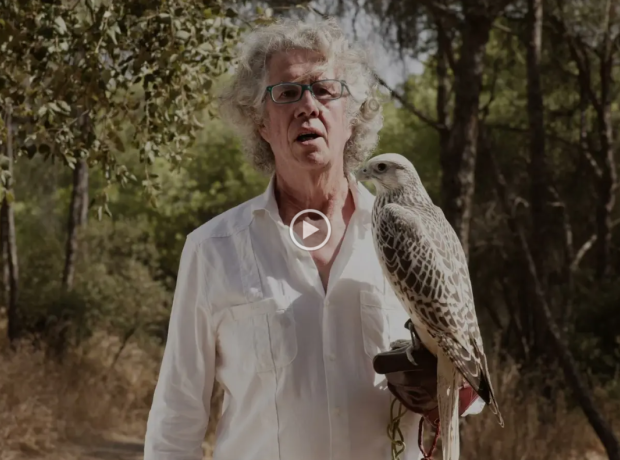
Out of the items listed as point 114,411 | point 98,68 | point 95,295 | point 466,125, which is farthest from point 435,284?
point 95,295

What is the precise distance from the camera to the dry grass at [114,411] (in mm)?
6680

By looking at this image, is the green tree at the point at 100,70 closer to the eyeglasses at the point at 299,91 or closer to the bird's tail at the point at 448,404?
the eyeglasses at the point at 299,91

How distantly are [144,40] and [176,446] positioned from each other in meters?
2.26

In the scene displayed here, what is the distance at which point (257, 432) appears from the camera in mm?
1993

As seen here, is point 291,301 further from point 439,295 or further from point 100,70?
point 100,70

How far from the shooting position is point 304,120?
198cm

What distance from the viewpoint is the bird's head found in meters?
2.01

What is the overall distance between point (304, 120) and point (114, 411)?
747cm

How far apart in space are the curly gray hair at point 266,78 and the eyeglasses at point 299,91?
0.05m

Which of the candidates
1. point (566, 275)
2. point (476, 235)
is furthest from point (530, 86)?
point (476, 235)

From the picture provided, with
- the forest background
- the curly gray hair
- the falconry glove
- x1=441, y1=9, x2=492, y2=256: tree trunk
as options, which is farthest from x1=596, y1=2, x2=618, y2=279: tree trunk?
the falconry glove
